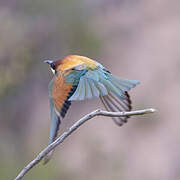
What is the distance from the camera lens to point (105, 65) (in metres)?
6.97

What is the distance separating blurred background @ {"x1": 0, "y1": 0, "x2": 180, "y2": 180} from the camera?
5.92 metres

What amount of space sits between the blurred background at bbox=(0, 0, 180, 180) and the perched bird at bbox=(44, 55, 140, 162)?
2.68 metres

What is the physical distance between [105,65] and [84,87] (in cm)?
454

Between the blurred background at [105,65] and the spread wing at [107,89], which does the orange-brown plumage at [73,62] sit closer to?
the spread wing at [107,89]

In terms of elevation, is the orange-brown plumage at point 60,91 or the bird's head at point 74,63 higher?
the bird's head at point 74,63

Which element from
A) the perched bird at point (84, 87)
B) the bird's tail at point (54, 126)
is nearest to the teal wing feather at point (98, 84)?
the perched bird at point (84, 87)

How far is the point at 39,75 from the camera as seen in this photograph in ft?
22.8

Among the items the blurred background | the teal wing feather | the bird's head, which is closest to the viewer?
the teal wing feather

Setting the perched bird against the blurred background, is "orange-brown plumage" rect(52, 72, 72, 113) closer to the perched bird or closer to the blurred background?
the perched bird

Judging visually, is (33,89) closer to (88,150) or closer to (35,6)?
(35,6)

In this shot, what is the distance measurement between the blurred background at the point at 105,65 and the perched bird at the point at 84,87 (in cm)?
268

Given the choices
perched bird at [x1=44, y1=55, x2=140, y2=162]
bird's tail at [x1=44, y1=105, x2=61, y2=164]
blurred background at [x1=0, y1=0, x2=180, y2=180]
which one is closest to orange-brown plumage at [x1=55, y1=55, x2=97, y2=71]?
perched bird at [x1=44, y1=55, x2=140, y2=162]

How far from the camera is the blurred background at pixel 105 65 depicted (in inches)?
233

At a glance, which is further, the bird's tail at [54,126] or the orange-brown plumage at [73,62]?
the orange-brown plumage at [73,62]
